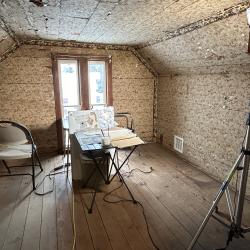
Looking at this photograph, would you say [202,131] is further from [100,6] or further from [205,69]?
[100,6]

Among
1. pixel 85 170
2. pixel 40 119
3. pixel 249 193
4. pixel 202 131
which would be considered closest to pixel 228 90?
pixel 202 131

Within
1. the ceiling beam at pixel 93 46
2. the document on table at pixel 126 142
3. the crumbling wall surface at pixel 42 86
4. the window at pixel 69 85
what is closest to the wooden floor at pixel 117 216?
the document on table at pixel 126 142

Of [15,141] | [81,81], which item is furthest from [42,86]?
[15,141]

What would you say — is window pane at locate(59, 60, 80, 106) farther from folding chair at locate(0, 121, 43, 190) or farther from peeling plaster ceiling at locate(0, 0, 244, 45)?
folding chair at locate(0, 121, 43, 190)

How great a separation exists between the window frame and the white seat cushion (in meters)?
1.14

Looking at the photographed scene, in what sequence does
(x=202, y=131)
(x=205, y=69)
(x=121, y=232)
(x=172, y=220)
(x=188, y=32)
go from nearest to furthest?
(x=121, y=232), (x=172, y=220), (x=188, y=32), (x=205, y=69), (x=202, y=131)

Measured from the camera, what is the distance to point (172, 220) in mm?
2188

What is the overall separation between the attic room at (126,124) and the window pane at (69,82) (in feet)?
0.06

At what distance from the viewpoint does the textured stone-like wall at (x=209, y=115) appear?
269 centimetres

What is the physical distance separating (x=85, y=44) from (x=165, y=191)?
2.83 m

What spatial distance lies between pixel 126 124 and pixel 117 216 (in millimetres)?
2459

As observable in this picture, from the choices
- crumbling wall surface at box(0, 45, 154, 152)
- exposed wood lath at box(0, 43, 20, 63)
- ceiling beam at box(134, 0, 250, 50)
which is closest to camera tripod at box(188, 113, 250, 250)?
ceiling beam at box(134, 0, 250, 50)

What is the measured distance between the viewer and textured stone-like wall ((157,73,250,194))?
2.69 m

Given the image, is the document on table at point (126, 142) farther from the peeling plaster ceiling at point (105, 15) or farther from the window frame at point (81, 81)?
the window frame at point (81, 81)
